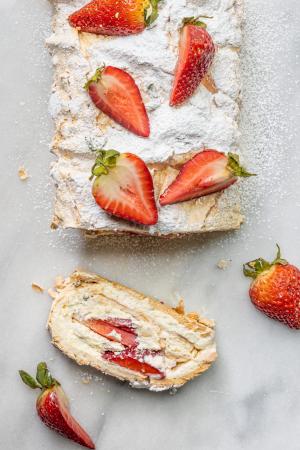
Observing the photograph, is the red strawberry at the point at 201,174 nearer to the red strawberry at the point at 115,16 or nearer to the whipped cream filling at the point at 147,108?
the whipped cream filling at the point at 147,108

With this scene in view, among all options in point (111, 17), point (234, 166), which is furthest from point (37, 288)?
point (111, 17)

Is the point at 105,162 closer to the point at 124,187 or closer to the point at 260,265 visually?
the point at 124,187

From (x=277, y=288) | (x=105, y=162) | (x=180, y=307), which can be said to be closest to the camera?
(x=105, y=162)

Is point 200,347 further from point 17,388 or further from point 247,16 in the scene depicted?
point 247,16

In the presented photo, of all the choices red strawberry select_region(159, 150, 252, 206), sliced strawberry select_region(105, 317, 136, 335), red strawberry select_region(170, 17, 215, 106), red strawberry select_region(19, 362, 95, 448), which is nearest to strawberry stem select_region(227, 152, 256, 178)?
red strawberry select_region(159, 150, 252, 206)

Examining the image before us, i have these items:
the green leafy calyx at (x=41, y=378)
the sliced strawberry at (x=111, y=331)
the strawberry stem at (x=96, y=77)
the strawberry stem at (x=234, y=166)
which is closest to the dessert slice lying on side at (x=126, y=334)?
the sliced strawberry at (x=111, y=331)

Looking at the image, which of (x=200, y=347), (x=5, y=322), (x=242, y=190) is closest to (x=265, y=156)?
(x=242, y=190)
